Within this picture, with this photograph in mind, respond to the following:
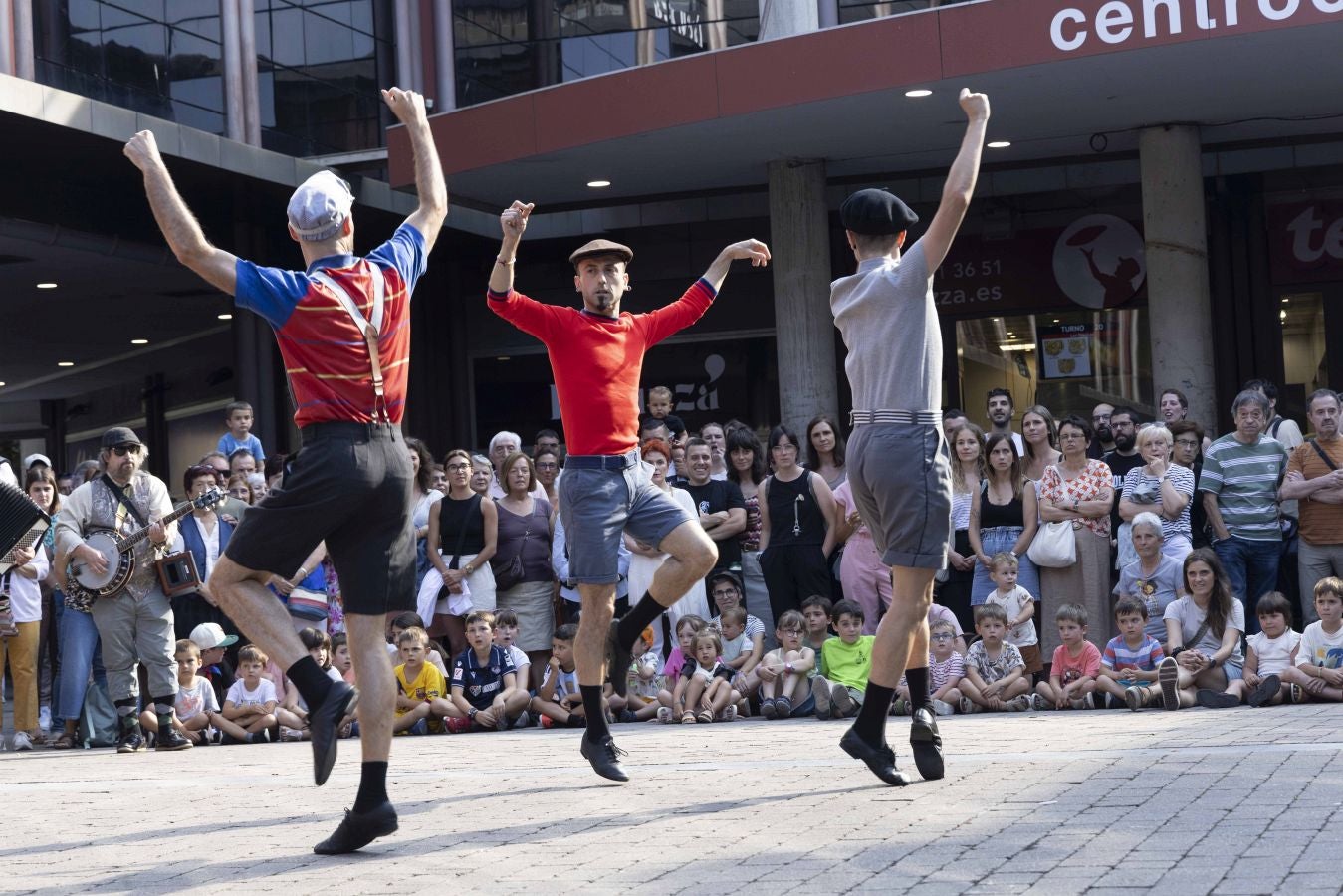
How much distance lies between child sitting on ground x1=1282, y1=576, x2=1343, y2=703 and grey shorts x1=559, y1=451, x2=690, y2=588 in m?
4.35

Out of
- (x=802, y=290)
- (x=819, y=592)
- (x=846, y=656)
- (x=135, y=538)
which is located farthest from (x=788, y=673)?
(x=802, y=290)

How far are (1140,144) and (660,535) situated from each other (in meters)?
10.6

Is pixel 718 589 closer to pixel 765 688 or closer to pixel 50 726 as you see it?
pixel 765 688

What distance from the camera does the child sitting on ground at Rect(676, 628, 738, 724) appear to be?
415 inches

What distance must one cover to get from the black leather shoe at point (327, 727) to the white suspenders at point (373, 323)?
81cm

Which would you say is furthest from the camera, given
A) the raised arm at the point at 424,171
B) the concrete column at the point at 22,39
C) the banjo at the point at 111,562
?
the concrete column at the point at 22,39

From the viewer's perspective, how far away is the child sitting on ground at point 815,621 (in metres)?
10.9

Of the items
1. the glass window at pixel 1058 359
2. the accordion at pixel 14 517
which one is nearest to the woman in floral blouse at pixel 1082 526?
the accordion at pixel 14 517

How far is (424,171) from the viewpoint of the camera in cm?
564

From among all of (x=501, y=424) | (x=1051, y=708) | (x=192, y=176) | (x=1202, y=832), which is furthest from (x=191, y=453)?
(x=1202, y=832)

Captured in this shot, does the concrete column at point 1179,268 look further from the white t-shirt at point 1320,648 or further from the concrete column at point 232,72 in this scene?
the concrete column at point 232,72

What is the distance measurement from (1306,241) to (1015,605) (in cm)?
989

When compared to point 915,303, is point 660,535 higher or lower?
lower

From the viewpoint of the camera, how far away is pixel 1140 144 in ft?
52.6
